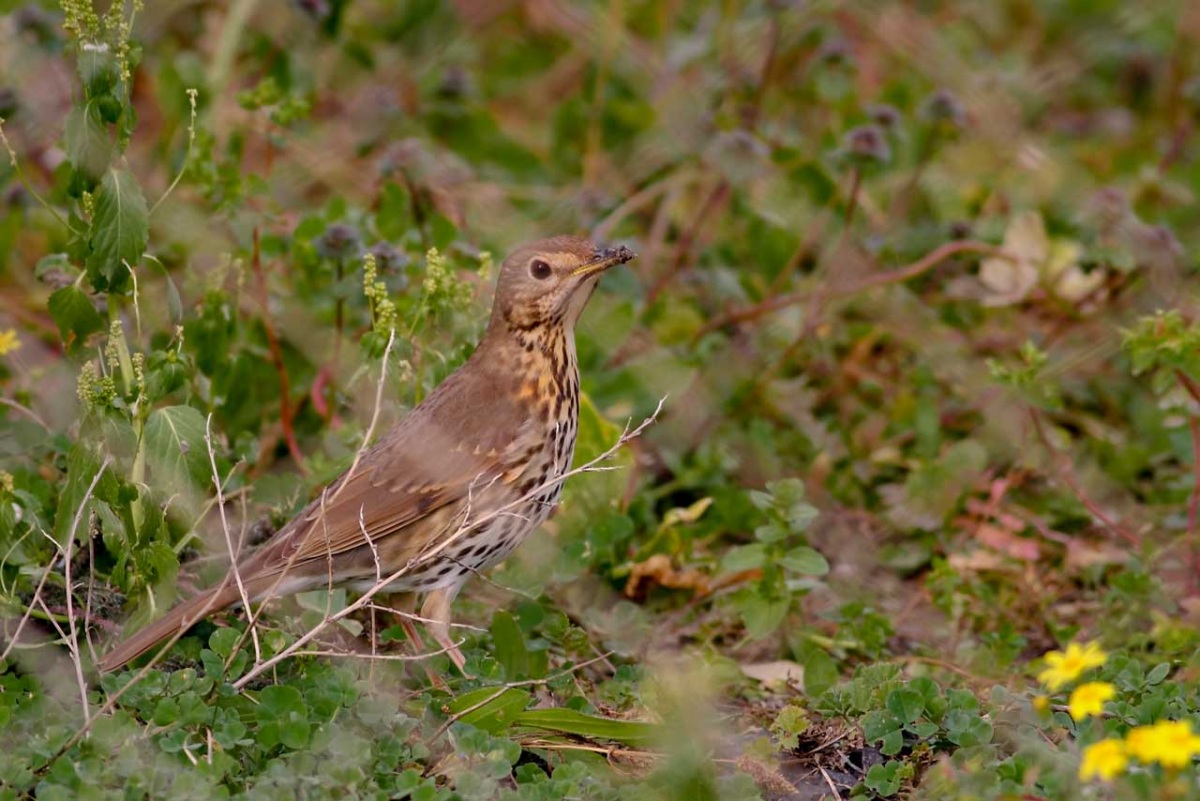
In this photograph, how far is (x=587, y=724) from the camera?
465cm

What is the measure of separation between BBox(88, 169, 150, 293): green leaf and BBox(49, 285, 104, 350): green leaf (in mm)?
203

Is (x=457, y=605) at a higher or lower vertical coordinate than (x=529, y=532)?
lower

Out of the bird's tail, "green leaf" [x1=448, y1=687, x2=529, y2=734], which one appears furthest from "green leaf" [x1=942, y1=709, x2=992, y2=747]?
the bird's tail

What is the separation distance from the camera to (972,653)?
18.9 feet

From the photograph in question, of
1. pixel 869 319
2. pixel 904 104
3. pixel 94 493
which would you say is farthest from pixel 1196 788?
pixel 904 104

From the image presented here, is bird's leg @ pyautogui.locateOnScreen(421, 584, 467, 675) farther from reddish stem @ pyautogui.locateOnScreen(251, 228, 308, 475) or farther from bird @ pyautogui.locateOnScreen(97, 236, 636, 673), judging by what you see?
reddish stem @ pyautogui.locateOnScreen(251, 228, 308, 475)

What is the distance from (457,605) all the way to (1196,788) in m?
2.57

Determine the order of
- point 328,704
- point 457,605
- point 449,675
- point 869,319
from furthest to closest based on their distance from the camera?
point 869,319 → point 457,605 → point 449,675 → point 328,704

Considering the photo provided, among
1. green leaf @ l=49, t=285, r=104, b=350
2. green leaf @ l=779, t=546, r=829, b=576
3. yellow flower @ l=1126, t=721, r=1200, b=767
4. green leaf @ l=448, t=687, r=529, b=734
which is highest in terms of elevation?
green leaf @ l=49, t=285, r=104, b=350

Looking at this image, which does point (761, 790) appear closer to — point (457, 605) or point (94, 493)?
point (457, 605)

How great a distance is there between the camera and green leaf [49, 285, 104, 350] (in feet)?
15.6

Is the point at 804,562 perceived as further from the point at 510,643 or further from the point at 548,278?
the point at 548,278

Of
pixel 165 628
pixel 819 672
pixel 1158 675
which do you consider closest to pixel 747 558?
pixel 819 672

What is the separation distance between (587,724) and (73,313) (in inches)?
71.0
